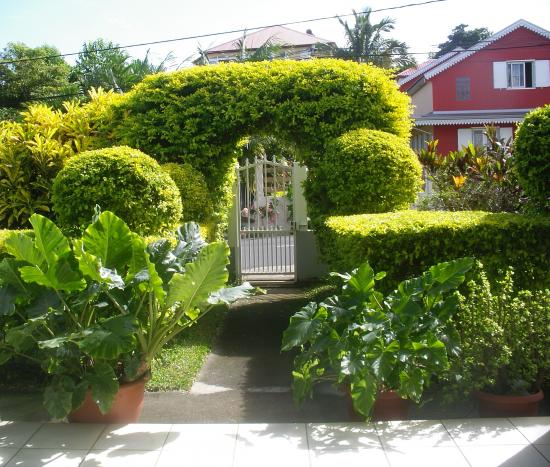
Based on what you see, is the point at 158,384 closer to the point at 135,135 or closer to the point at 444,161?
the point at 135,135

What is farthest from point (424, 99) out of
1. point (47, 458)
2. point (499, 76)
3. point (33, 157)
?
point (47, 458)

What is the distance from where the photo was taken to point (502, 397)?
15.7 feet

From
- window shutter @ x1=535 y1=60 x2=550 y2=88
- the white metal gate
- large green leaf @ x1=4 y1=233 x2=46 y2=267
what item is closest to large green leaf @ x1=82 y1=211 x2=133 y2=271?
large green leaf @ x1=4 y1=233 x2=46 y2=267

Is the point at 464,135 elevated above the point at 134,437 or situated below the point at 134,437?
above

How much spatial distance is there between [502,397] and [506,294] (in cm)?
83

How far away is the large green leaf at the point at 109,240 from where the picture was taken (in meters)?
4.69

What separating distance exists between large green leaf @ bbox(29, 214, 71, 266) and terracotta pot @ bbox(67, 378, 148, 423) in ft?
3.39

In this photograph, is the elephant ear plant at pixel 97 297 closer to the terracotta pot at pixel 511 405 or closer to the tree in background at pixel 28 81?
the terracotta pot at pixel 511 405

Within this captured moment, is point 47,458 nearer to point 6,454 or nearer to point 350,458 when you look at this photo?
point 6,454

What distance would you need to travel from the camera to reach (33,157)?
9367 mm

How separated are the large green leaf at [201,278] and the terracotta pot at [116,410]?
0.75 m

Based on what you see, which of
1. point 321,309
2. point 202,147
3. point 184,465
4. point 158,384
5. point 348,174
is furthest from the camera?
point 202,147

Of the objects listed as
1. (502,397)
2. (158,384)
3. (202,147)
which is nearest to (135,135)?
(202,147)

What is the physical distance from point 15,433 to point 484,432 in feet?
10.7
